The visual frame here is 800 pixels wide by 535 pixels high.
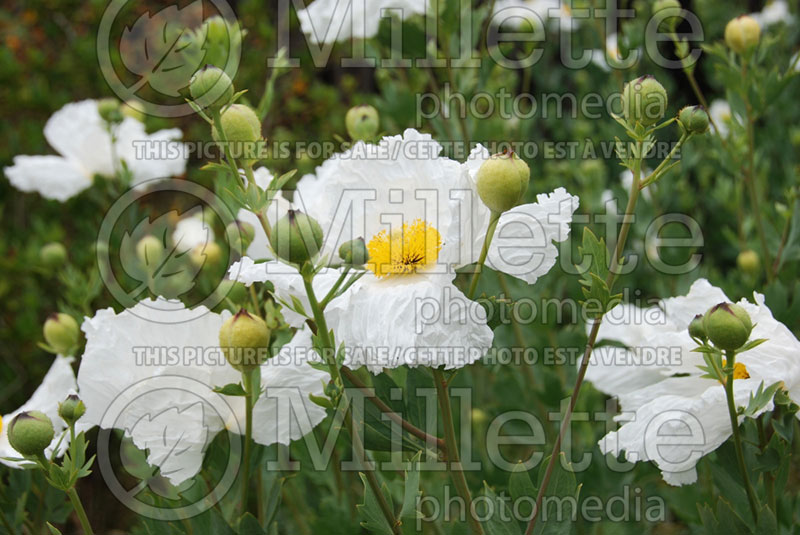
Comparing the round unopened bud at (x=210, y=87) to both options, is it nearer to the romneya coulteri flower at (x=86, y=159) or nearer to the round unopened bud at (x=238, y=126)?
the round unopened bud at (x=238, y=126)

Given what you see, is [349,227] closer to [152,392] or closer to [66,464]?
[152,392]

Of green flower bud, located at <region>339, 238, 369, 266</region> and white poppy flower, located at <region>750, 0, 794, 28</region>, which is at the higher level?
white poppy flower, located at <region>750, 0, 794, 28</region>

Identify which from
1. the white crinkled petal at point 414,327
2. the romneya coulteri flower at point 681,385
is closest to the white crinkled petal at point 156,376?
the white crinkled petal at point 414,327

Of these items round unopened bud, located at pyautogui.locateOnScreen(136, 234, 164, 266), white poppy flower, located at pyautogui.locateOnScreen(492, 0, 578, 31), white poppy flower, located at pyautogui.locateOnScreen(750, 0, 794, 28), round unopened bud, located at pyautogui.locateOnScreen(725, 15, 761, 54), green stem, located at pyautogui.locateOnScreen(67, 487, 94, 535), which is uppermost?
white poppy flower, located at pyautogui.locateOnScreen(750, 0, 794, 28)

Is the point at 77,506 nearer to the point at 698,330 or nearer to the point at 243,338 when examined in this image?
the point at 243,338

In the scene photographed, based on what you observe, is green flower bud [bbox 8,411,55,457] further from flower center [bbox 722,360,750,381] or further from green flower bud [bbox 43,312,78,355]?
flower center [bbox 722,360,750,381]

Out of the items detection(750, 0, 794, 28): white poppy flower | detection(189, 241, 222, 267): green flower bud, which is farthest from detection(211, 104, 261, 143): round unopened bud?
detection(750, 0, 794, 28): white poppy flower

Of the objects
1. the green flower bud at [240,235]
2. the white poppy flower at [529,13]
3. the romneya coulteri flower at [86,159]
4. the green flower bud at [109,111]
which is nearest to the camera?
the green flower bud at [240,235]
